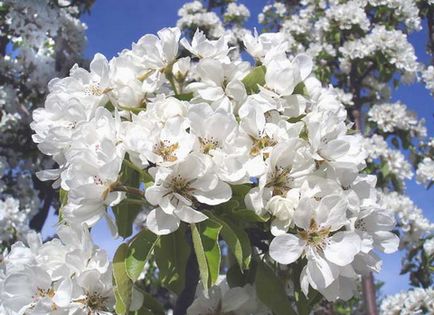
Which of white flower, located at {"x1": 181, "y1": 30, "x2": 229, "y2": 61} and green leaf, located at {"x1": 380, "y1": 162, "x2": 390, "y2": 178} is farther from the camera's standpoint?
green leaf, located at {"x1": 380, "y1": 162, "x2": 390, "y2": 178}

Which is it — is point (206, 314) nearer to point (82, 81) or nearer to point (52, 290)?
point (52, 290)

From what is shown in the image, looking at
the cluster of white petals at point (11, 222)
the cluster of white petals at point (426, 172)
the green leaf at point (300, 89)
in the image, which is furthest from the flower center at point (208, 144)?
the cluster of white petals at point (11, 222)

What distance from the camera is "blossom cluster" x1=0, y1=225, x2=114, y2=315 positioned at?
1.09m

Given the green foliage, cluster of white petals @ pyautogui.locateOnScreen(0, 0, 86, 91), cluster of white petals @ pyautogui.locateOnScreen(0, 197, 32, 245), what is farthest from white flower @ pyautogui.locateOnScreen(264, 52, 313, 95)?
cluster of white petals @ pyautogui.locateOnScreen(0, 0, 86, 91)

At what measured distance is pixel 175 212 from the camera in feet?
3.43

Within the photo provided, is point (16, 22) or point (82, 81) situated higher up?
point (16, 22)

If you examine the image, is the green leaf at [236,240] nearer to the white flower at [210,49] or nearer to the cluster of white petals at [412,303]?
the white flower at [210,49]

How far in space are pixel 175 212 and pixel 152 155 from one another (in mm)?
115

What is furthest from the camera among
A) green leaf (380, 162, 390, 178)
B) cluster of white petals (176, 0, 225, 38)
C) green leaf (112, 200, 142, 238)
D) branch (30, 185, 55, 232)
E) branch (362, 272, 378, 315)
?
cluster of white petals (176, 0, 225, 38)

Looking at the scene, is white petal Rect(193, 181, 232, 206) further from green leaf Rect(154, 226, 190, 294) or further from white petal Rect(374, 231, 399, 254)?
white petal Rect(374, 231, 399, 254)

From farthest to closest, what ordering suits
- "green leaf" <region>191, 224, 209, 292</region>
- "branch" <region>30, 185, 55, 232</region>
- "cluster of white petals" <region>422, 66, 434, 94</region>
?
"branch" <region>30, 185, 55, 232</region> < "cluster of white petals" <region>422, 66, 434, 94</region> < "green leaf" <region>191, 224, 209, 292</region>

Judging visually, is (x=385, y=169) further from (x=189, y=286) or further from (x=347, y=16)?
(x=189, y=286)

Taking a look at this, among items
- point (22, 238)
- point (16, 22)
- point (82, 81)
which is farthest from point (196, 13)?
point (82, 81)

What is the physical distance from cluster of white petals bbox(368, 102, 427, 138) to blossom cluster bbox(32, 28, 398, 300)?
3374 millimetres
